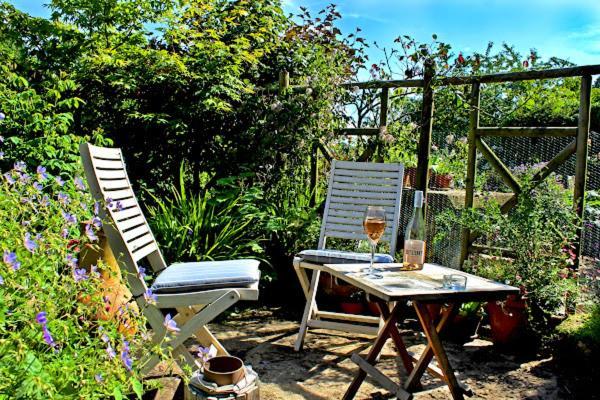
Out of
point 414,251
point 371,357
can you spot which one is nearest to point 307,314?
point 371,357

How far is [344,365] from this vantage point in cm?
330

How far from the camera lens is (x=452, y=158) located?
4.87 m

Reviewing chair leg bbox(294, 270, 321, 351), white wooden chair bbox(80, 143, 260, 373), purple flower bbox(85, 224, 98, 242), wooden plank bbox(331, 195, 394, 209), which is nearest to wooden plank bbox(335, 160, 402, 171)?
wooden plank bbox(331, 195, 394, 209)

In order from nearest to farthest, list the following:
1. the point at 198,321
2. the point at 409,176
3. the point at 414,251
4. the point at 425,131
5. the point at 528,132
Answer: the point at 198,321
the point at 414,251
the point at 528,132
the point at 425,131
the point at 409,176

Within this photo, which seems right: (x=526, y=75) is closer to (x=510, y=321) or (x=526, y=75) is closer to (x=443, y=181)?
(x=443, y=181)

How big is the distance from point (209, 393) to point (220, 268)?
853 millimetres

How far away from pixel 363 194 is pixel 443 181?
1.23 metres

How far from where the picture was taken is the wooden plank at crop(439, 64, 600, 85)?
354 cm

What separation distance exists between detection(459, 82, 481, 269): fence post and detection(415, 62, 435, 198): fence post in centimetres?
30

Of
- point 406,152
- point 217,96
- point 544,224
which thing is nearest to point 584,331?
point 544,224

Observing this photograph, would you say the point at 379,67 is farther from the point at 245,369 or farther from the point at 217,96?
the point at 245,369

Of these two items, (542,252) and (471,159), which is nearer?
(542,252)

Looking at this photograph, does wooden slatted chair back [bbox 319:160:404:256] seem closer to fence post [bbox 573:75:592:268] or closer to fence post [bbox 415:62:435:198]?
fence post [bbox 415:62:435:198]

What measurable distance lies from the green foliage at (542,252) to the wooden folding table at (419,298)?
3.34 ft
